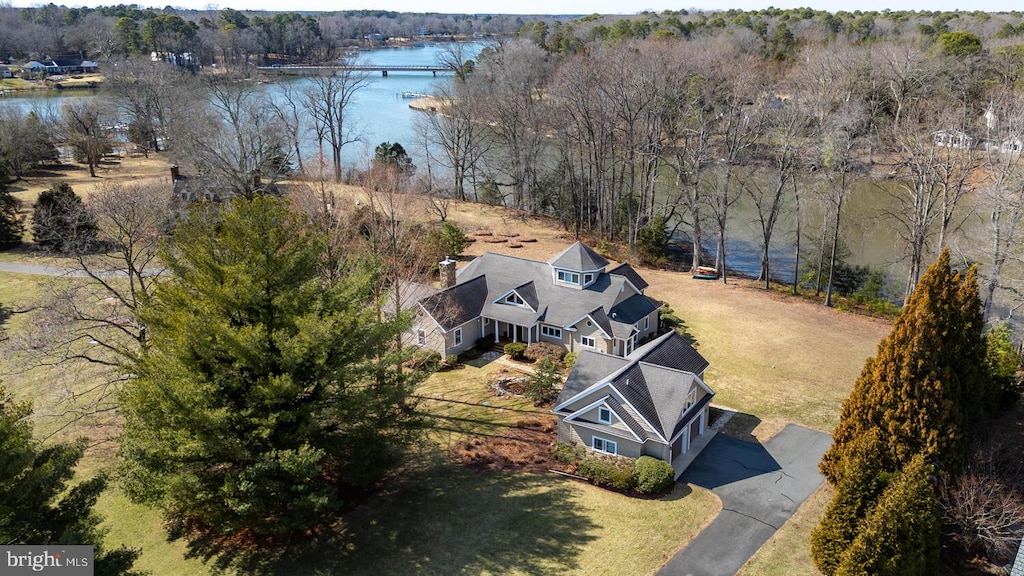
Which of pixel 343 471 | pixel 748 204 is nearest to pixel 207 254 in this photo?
pixel 343 471

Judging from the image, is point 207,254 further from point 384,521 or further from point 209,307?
point 384,521

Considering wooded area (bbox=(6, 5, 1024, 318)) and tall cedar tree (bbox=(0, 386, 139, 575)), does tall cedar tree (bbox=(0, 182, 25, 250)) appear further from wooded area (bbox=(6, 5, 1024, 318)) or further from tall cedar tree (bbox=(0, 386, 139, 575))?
tall cedar tree (bbox=(0, 386, 139, 575))

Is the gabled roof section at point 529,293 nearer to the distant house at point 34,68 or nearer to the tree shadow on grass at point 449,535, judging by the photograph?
the tree shadow on grass at point 449,535

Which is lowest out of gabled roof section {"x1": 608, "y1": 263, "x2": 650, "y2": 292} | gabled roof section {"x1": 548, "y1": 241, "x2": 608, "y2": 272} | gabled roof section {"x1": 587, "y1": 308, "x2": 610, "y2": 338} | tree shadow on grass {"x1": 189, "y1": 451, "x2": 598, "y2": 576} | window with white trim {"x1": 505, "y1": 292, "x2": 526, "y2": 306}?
tree shadow on grass {"x1": 189, "y1": 451, "x2": 598, "y2": 576}

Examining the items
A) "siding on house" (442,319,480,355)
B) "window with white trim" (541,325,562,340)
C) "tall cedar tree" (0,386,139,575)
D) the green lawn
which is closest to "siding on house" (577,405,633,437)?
the green lawn

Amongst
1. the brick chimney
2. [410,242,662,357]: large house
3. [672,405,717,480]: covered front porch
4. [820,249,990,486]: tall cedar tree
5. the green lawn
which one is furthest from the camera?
the brick chimney

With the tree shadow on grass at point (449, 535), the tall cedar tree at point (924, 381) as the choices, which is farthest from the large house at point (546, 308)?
the tall cedar tree at point (924, 381)

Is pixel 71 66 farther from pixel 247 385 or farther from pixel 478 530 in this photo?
pixel 478 530
